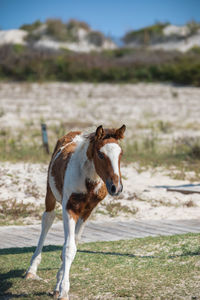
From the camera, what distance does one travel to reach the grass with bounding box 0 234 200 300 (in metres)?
5.18

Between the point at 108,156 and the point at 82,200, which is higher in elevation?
the point at 108,156

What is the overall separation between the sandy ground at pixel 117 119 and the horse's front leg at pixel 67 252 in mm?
4674

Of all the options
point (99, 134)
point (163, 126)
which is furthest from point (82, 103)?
point (99, 134)

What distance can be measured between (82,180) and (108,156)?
519mm

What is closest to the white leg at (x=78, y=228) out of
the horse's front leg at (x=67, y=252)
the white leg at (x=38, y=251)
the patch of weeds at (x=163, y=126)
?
the horse's front leg at (x=67, y=252)

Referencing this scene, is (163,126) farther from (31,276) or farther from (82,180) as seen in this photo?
(82,180)

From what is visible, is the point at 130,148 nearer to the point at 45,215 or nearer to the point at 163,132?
the point at 163,132

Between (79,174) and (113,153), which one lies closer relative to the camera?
(113,153)

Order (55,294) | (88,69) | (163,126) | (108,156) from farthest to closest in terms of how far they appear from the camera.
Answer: (88,69) → (163,126) → (55,294) → (108,156)

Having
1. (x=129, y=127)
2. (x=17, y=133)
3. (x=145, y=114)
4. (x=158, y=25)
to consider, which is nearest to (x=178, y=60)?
(x=145, y=114)

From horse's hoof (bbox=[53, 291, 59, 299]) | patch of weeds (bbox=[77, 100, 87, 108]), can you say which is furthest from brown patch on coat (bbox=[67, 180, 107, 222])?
patch of weeds (bbox=[77, 100, 87, 108])

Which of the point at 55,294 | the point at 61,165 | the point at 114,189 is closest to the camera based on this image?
the point at 114,189

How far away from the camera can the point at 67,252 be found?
4.91 m

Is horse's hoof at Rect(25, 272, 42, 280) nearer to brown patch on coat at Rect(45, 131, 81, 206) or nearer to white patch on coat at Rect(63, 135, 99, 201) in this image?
brown patch on coat at Rect(45, 131, 81, 206)
